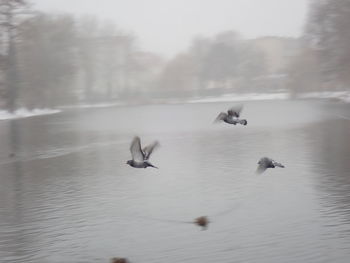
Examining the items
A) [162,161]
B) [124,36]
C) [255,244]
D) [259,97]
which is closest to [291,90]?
[259,97]

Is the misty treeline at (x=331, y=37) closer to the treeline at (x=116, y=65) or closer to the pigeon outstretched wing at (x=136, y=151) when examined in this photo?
the treeline at (x=116, y=65)

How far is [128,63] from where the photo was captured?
144625mm

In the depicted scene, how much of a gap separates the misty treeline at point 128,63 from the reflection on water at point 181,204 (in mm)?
36537

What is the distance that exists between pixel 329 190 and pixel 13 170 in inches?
565

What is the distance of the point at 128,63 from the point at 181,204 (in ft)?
424

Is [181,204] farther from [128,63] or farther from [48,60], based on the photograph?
[128,63]

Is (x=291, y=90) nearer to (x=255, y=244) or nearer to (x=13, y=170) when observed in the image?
(x=13, y=170)

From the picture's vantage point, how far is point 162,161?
2686cm

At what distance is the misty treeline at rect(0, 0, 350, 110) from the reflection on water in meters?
36.5

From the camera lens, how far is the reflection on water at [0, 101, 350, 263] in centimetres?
1271

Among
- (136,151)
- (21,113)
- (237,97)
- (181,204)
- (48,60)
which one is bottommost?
(181,204)

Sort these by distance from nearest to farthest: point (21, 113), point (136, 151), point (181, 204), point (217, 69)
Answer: point (136, 151)
point (181, 204)
point (21, 113)
point (217, 69)

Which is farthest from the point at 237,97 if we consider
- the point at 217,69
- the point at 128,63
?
the point at 128,63

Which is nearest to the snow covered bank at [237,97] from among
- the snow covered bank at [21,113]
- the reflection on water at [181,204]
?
the snow covered bank at [21,113]
